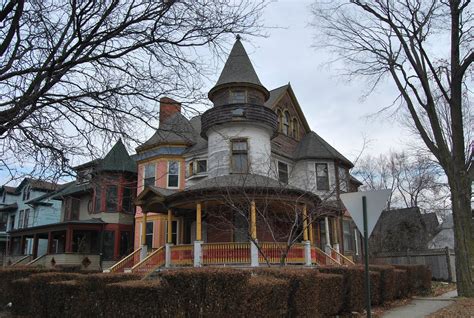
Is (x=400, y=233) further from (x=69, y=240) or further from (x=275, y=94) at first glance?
(x=69, y=240)

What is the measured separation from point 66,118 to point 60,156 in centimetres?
80

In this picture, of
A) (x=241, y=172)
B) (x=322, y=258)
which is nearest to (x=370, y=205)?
(x=241, y=172)

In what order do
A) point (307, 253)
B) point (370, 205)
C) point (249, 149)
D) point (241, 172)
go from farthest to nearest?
point (249, 149) → point (241, 172) → point (307, 253) → point (370, 205)

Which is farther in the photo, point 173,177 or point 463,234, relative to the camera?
point 173,177

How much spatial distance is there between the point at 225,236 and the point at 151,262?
12.5 feet

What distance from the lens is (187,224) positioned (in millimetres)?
22562

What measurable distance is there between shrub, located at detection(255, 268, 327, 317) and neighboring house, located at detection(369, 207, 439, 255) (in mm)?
31196

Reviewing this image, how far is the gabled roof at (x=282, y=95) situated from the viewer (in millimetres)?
25391

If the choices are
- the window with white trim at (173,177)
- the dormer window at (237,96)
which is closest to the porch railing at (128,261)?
the window with white trim at (173,177)

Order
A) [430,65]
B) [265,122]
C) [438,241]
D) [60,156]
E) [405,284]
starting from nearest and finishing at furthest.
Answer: [60,156], [405,284], [430,65], [265,122], [438,241]

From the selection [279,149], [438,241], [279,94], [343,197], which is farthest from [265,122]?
[438,241]

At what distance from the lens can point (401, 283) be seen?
14914 mm

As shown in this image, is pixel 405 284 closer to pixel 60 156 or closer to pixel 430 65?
pixel 430 65

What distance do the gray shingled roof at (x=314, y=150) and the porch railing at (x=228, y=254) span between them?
9771mm
